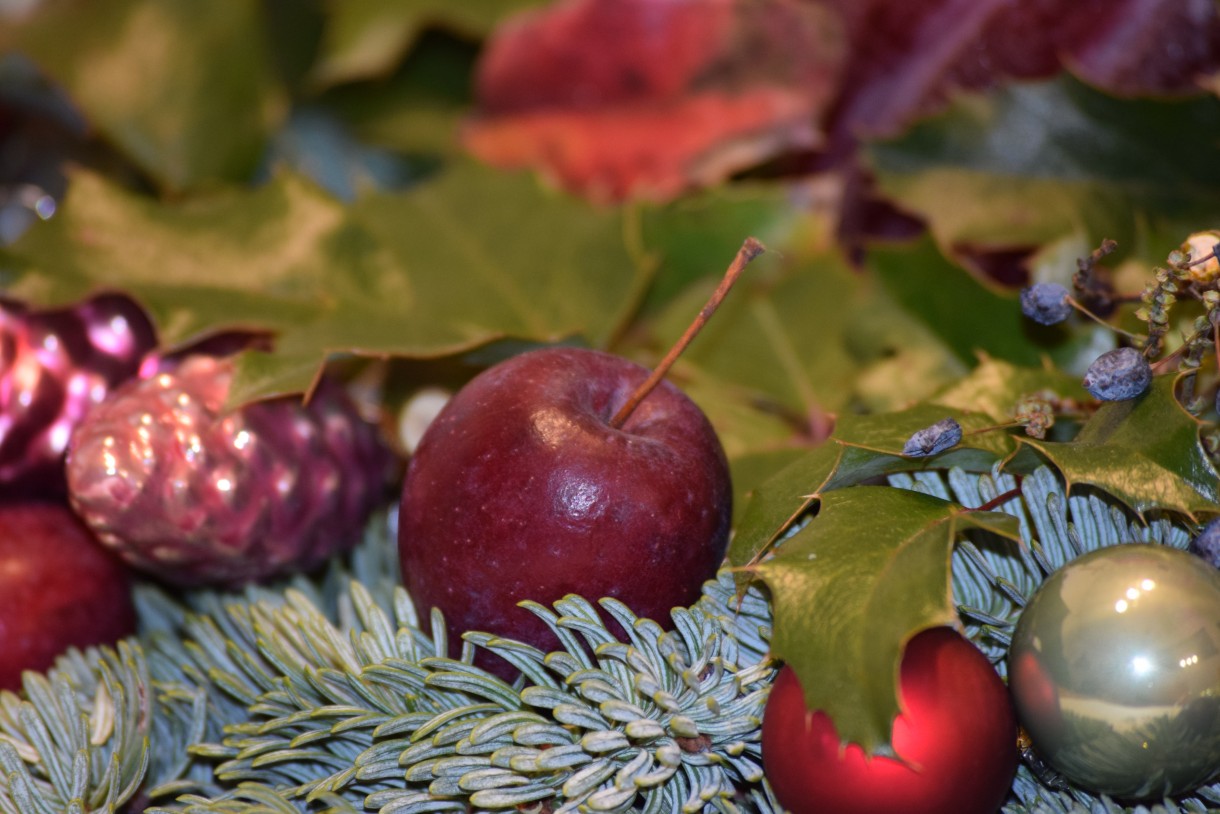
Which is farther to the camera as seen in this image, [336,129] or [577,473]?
[336,129]

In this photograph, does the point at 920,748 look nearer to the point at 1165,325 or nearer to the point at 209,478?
the point at 1165,325

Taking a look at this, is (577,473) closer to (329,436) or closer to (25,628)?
(329,436)

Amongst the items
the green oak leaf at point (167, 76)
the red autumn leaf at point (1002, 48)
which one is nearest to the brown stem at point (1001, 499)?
the red autumn leaf at point (1002, 48)

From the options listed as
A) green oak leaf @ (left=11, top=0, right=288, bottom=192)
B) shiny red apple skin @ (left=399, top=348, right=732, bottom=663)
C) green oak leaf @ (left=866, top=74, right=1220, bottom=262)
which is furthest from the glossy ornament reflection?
green oak leaf @ (left=11, top=0, right=288, bottom=192)

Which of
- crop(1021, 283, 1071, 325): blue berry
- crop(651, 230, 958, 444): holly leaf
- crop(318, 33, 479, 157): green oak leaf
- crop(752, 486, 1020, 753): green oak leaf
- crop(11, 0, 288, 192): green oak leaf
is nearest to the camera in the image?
crop(752, 486, 1020, 753): green oak leaf

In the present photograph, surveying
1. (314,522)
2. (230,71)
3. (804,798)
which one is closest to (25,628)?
(314,522)

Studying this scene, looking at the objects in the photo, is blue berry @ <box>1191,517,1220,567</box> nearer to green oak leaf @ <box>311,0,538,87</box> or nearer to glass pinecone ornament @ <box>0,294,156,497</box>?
glass pinecone ornament @ <box>0,294,156,497</box>

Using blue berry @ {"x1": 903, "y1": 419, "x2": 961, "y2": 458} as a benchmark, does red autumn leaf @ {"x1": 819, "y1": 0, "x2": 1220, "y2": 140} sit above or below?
above
